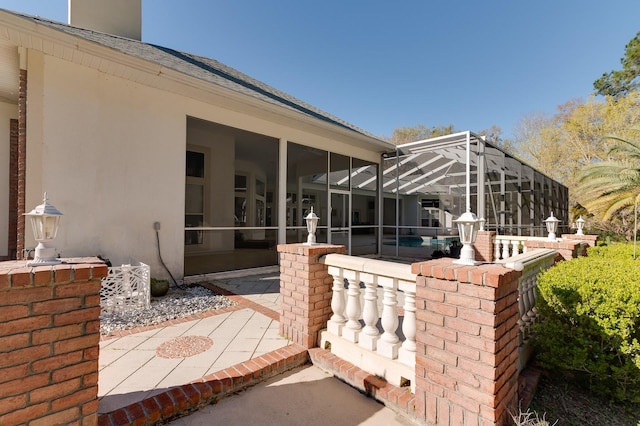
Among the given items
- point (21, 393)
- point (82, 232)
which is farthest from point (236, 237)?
point (21, 393)

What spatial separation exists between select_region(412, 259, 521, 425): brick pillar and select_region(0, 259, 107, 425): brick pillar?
Result: 2117 millimetres

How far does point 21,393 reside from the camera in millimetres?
1439

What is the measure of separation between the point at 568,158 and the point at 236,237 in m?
23.3

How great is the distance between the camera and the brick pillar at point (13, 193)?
19.2 feet

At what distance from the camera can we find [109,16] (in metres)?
7.05

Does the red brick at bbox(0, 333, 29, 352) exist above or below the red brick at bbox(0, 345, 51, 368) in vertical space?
above

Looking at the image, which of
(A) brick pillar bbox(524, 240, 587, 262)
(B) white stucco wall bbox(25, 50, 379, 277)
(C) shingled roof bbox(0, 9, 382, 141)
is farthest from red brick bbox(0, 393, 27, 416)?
(A) brick pillar bbox(524, 240, 587, 262)

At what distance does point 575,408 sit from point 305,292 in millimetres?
2516

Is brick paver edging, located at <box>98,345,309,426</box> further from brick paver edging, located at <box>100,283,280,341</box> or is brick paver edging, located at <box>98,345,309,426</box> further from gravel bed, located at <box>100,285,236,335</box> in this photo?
gravel bed, located at <box>100,285,236,335</box>

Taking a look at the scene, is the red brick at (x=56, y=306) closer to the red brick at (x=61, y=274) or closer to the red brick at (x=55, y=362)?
the red brick at (x=61, y=274)

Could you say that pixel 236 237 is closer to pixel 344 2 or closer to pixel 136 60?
pixel 136 60

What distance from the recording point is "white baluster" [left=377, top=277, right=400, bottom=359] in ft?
7.91

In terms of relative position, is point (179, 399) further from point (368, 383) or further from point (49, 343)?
point (368, 383)

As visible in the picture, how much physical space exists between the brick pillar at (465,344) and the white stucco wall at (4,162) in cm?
928
